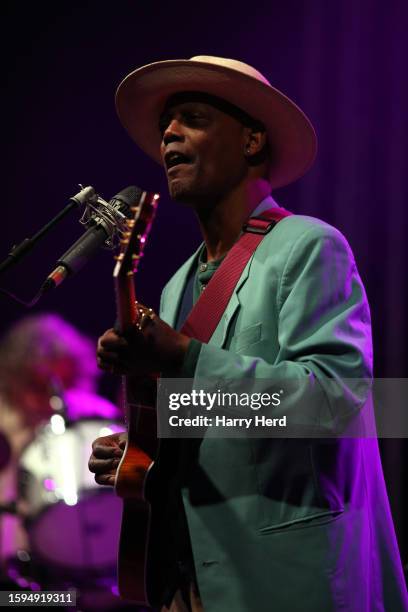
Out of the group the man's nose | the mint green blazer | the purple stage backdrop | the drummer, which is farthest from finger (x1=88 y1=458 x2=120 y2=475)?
the drummer

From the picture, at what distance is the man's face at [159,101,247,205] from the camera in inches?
101

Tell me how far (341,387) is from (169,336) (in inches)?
18.2

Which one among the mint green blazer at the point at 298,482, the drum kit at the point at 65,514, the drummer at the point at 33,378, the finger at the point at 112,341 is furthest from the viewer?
the drummer at the point at 33,378

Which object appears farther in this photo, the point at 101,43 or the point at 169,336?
the point at 101,43

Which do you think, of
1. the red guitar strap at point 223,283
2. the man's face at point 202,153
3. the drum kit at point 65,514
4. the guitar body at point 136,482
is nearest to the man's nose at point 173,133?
the man's face at point 202,153

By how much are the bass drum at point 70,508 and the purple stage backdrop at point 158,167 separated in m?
1.08

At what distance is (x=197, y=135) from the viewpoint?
8.47 ft

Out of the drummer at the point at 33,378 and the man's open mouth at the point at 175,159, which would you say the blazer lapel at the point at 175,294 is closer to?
the man's open mouth at the point at 175,159

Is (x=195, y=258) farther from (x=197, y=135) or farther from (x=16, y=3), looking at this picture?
(x=16, y=3)

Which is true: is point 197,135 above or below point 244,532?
above

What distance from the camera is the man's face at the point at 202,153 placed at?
8.38 ft

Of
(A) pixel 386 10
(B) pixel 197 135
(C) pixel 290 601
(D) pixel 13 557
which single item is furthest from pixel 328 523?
(D) pixel 13 557

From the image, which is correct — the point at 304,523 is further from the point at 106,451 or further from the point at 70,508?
the point at 70,508

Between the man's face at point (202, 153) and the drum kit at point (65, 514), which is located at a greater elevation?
the man's face at point (202, 153)
